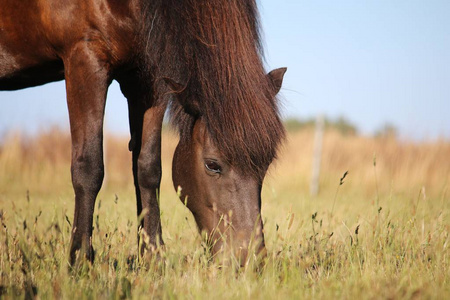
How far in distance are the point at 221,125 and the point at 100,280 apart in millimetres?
1126

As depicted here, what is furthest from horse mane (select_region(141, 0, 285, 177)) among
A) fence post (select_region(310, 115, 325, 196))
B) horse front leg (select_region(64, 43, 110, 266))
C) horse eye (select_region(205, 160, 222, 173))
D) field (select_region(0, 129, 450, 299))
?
fence post (select_region(310, 115, 325, 196))

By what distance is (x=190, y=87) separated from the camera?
2.80 metres

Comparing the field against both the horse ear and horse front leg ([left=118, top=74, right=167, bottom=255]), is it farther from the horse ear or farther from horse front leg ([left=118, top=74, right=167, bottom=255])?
the horse ear

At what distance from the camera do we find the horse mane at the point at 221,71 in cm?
263

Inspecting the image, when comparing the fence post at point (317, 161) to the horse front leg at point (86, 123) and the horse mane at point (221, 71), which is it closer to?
the horse mane at point (221, 71)

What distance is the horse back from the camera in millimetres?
2869

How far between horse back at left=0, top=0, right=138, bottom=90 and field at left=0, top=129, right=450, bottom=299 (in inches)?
28.9

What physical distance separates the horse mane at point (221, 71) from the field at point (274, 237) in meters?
0.26

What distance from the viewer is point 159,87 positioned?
295 centimetres

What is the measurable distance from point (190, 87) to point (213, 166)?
21.0 inches

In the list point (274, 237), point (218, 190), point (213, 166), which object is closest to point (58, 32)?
point (213, 166)

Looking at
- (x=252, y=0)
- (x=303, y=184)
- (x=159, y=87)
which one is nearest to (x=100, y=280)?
(x=159, y=87)

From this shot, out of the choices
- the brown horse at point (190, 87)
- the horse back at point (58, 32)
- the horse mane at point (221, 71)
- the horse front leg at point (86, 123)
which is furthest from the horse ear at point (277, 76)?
the horse front leg at point (86, 123)

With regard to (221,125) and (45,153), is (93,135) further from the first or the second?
(45,153)
